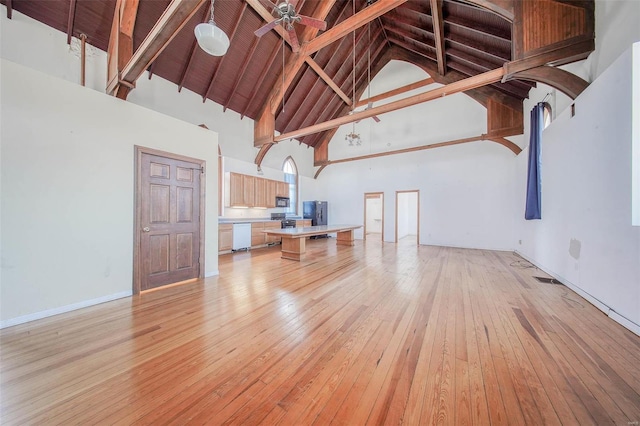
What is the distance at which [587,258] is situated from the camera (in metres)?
2.84

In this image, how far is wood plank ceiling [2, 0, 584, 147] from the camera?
3971 mm

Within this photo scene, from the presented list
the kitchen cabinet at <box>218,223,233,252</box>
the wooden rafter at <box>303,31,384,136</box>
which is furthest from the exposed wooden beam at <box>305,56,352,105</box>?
the kitchen cabinet at <box>218,223,233,252</box>

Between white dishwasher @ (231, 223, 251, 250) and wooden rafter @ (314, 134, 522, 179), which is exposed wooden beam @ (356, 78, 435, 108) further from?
white dishwasher @ (231, 223, 251, 250)

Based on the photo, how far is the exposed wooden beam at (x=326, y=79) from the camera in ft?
21.1

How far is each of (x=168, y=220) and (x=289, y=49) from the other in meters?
5.53

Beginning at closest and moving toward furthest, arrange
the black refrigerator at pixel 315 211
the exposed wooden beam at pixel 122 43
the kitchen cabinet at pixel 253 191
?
the exposed wooden beam at pixel 122 43 < the kitchen cabinet at pixel 253 191 < the black refrigerator at pixel 315 211

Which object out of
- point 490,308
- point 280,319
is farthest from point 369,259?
point 280,319

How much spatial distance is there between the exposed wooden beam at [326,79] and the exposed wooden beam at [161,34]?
13.5 feet

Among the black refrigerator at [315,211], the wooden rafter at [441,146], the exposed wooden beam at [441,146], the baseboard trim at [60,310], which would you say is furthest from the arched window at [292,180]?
the baseboard trim at [60,310]

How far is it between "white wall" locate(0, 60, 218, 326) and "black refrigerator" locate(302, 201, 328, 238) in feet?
21.4

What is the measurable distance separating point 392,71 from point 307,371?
970 cm

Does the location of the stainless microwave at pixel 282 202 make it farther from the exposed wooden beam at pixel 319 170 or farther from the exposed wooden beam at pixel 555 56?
the exposed wooden beam at pixel 555 56

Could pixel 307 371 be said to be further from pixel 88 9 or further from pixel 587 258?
pixel 88 9

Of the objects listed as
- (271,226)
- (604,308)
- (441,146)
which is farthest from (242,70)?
(604,308)
